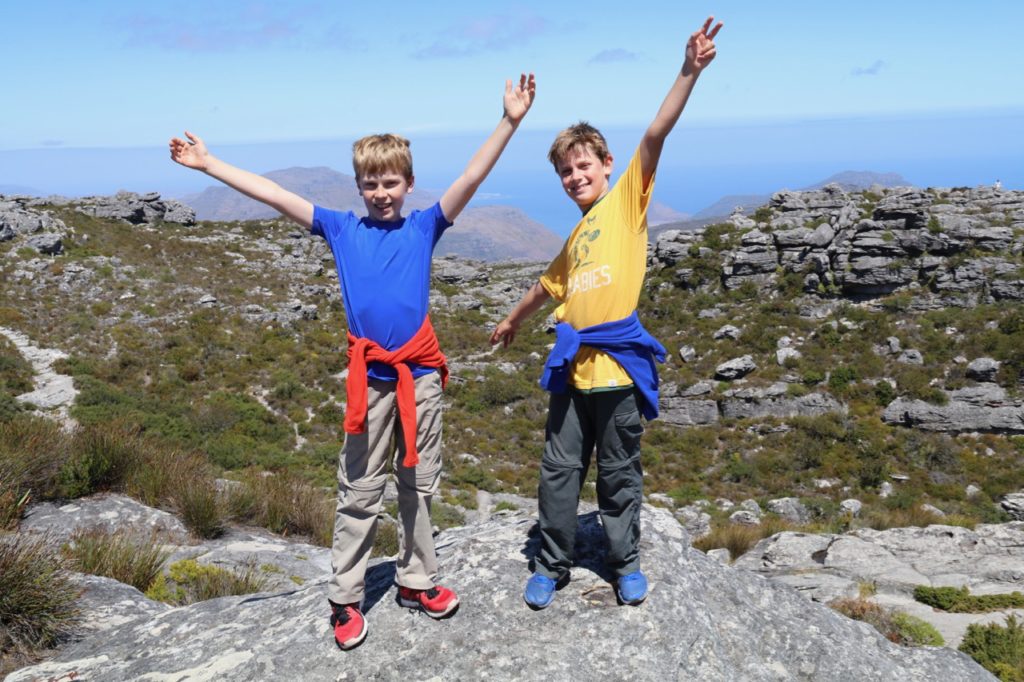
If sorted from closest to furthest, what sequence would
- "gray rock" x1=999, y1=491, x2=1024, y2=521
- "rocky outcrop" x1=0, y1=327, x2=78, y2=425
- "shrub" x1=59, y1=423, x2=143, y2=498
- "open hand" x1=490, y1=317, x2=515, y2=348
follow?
"open hand" x1=490, y1=317, x2=515, y2=348
"shrub" x1=59, y1=423, x2=143, y2=498
"gray rock" x1=999, y1=491, x2=1024, y2=521
"rocky outcrop" x1=0, y1=327, x2=78, y2=425

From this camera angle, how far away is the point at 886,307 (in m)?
27.0

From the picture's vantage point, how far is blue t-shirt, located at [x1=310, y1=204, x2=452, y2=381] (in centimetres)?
336

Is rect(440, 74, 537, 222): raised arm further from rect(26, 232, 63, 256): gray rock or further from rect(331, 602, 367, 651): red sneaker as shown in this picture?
rect(26, 232, 63, 256): gray rock

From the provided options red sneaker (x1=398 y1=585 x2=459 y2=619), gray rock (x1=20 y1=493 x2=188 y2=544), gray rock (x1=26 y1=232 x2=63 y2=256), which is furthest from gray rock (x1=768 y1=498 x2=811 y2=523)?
gray rock (x1=26 y1=232 x2=63 y2=256)

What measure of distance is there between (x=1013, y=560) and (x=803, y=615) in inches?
284

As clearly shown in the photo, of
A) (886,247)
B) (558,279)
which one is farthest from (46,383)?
(886,247)

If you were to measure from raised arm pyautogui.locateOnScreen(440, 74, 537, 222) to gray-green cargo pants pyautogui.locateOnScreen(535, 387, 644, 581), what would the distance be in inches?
49.3

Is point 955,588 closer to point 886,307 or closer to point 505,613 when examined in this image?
point 505,613

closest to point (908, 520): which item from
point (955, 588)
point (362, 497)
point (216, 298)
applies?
point (955, 588)

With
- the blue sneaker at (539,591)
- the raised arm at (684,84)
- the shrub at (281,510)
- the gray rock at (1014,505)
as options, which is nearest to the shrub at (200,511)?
the shrub at (281,510)

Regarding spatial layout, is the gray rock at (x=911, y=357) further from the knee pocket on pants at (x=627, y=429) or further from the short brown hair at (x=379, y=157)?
the short brown hair at (x=379, y=157)

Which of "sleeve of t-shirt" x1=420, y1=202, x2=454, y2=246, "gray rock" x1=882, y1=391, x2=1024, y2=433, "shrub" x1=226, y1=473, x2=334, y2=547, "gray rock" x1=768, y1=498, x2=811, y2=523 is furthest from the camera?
"gray rock" x1=882, y1=391, x2=1024, y2=433

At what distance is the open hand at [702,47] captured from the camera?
301cm

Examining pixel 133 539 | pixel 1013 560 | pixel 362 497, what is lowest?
pixel 1013 560
